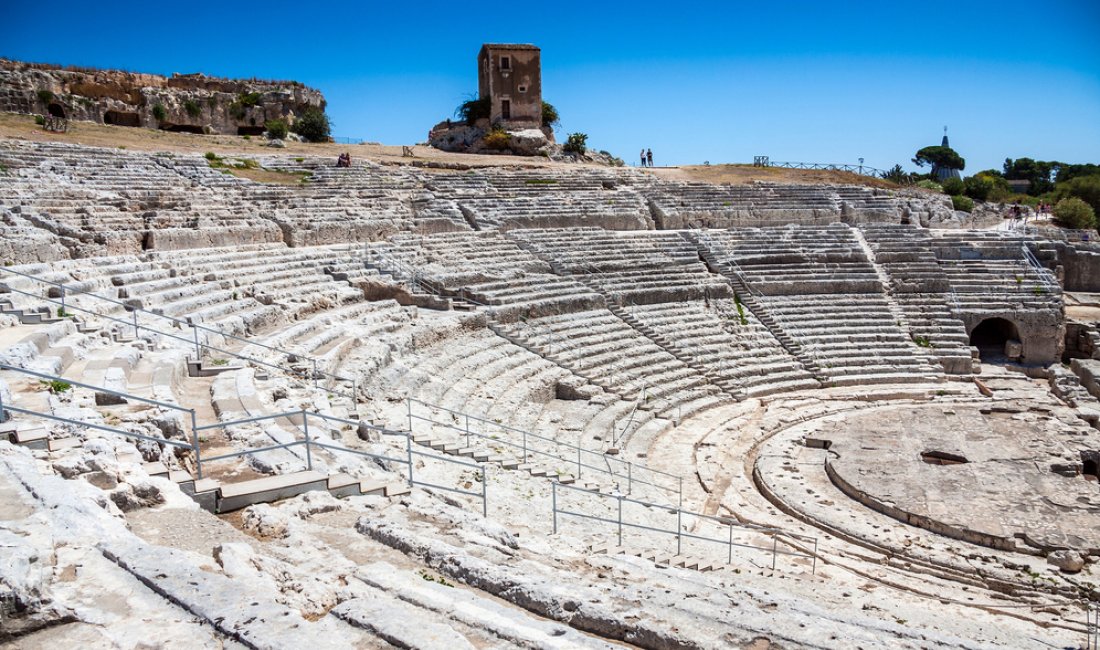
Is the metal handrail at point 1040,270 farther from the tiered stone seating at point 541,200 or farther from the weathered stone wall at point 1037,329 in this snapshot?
the tiered stone seating at point 541,200

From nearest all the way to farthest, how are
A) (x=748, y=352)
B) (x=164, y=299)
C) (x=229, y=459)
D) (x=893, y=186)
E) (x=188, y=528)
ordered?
(x=188, y=528) < (x=229, y=459) < (x=164, y=299) < (x=748, y=352) < (x=893, y=186)

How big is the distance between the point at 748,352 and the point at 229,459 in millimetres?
14326

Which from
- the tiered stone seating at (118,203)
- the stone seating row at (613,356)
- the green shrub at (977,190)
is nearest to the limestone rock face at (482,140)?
the tiered stone seating at (118,203)

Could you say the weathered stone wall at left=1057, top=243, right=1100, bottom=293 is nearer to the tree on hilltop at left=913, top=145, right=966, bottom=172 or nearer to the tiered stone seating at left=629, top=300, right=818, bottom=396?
the tiered stone seating at left=629, top=300, right=818, bottom=396

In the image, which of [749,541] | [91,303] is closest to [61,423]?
[91,303]

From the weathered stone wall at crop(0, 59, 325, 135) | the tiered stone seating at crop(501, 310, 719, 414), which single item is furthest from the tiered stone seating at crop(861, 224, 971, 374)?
the weathered stone wall at crop(0, 59, 325, 135)

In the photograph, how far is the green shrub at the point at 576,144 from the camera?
117 ft

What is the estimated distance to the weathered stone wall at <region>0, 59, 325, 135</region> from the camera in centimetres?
2720

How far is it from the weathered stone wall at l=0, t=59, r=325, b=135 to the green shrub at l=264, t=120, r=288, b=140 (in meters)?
2.15

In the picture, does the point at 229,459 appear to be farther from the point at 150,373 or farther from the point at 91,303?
the point at 91,303

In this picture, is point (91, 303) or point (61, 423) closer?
point (61, 423)

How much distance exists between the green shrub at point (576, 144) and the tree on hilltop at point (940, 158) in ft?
149

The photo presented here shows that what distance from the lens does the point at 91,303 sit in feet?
36.0

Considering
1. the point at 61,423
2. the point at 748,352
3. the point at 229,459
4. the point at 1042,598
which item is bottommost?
the point at 1042,598
